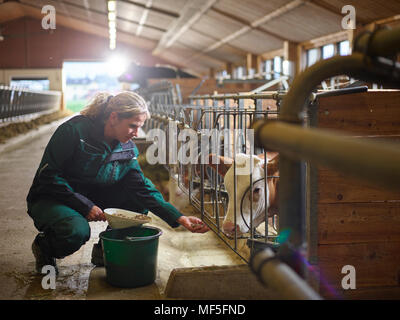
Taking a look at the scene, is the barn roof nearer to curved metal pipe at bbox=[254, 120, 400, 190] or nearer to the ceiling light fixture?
the ceiling light fixture

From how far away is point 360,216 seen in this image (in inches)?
103

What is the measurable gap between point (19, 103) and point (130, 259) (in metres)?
11.5

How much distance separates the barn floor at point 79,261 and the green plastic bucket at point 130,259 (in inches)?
2.0

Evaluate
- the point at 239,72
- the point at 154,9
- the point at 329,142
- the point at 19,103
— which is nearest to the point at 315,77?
the point at 329,142

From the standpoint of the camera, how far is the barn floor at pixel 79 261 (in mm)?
2564

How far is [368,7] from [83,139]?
6.89 metres

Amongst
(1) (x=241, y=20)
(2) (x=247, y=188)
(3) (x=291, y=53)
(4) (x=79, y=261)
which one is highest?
(1) (x=241, y=20)

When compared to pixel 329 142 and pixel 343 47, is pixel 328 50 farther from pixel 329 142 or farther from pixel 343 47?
pixel 329 142

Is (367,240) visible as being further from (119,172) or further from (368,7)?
(368,7)

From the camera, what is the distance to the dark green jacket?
2764 mm

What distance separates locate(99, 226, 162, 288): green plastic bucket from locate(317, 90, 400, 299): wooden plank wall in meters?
0.87

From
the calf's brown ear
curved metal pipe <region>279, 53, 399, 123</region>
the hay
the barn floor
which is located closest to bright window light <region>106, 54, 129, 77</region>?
the hay

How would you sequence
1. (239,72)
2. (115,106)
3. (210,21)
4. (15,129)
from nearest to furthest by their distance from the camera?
1. (115,106)
2. (15,129)
3. (210,21)
4. (239,72)

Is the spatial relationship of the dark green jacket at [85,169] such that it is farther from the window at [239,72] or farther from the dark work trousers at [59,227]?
the window at [239,72]
